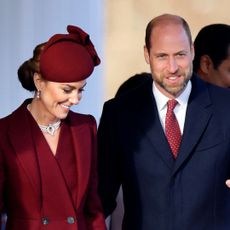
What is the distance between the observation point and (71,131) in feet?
8.46

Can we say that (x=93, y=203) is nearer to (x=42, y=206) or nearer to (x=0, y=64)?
(x=42, y=206)

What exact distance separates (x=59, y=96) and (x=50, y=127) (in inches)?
5.2

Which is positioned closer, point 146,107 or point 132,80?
point 146,107

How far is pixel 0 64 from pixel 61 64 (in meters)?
1.67

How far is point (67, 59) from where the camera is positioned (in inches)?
96.8

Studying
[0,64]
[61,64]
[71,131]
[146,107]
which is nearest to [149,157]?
[146,107]

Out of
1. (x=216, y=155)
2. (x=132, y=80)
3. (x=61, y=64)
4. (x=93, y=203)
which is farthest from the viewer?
(x=132, y=80)

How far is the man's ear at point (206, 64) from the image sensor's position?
352cm

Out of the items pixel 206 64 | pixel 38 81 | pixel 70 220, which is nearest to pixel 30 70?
pixel 38 81

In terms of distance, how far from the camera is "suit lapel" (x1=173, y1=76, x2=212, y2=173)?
2801mm

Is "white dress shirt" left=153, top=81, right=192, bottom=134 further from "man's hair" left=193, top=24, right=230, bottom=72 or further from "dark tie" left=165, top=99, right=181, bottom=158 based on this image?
"man's hair" left=193, top=24, right=230, bottom=72

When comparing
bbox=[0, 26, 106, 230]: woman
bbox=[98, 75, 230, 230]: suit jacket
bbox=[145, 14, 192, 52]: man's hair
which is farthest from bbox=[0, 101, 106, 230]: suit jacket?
bbox=[145, 14, 192, 52]: man's hair

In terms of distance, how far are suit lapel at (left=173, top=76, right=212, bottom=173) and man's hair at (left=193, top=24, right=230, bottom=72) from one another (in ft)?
2.06

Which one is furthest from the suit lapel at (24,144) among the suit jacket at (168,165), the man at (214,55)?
the man at (214,55)
